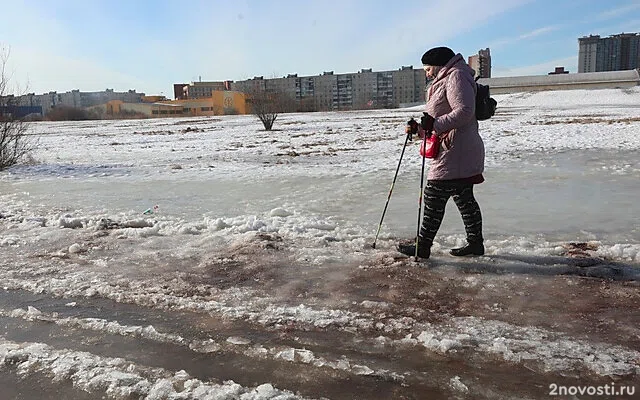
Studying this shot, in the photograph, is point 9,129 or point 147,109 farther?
point 147,109

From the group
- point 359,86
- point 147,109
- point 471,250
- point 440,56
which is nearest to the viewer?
point 440,56

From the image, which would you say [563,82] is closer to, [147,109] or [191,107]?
[191,107]

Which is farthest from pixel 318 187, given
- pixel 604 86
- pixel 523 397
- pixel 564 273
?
pixel 604 86

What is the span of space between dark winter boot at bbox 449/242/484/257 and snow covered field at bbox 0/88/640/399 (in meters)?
0.10

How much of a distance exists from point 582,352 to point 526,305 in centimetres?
66

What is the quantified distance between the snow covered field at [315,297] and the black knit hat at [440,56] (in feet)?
5.48

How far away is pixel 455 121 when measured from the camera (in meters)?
3.84

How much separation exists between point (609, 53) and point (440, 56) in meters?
135

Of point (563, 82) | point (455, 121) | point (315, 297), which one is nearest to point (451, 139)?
point (455, 121)

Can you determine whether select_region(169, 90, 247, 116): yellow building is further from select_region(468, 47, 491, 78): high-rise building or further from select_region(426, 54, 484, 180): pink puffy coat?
select_region(426, 54, 484, 180): pink puffy coat

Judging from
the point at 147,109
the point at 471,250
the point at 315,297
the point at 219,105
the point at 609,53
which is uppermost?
the point at 609,53

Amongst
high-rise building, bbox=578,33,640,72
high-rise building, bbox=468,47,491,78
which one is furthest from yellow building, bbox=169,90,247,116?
high-rise building, bbox=578,33,640,72

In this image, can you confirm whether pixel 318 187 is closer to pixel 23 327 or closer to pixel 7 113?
pixel 23 327

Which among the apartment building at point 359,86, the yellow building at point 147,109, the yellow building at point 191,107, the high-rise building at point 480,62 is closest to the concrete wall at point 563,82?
the high-rise building at point 480,62
